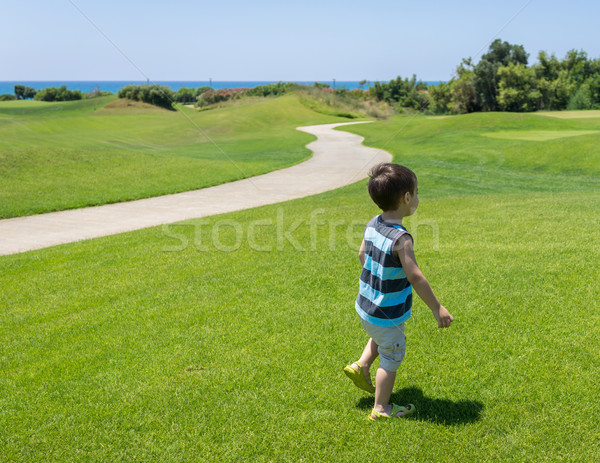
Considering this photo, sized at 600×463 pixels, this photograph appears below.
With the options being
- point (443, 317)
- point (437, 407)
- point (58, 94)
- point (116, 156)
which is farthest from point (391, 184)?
point (58, 94)

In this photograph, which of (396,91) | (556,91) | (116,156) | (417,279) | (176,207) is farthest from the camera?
(396,91)

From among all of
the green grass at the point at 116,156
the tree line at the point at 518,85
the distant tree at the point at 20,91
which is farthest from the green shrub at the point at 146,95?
the tree line at the point at 518,85

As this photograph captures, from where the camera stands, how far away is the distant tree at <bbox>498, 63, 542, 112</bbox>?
47594 millimetres

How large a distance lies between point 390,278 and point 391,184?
59 centimetres

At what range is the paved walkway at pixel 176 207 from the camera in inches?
366

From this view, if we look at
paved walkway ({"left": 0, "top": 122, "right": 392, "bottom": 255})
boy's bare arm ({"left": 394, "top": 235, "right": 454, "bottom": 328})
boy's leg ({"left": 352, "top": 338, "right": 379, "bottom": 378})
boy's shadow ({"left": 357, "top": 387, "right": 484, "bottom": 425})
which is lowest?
paved walkway ({"left": 0, "top": 122, "right": 392, "bottom": 255})

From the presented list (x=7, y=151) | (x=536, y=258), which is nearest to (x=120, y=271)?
(x=536, y=258)

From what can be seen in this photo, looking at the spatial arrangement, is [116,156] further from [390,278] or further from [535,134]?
[535,134]

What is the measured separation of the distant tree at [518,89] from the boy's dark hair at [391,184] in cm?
5068

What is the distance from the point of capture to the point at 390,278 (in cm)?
298

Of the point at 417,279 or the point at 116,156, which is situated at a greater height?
the point at 417,279

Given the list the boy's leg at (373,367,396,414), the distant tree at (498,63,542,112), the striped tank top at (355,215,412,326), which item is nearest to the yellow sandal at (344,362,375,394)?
the boy's leg at (373,367,396,414)

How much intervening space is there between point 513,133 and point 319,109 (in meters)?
27.5

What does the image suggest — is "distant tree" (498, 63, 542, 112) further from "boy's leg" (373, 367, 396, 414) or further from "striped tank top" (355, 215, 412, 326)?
"boy's leg" (373, 367, 396, 414)
